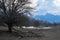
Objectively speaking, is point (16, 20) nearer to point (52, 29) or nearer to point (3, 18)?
point (3, 18)

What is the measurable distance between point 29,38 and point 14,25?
424 centimetres

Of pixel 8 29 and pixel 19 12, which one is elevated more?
pixel 19 12

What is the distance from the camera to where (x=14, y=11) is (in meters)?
27.3

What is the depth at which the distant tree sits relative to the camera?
26.8 meters

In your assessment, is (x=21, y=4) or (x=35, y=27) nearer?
(x=21, y=4)

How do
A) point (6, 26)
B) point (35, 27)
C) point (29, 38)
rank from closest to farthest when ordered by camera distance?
point (29, 38) < point (6, 26) < point (35, 27)

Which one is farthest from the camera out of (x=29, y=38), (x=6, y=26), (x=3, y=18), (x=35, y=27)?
(x=35, y=27)

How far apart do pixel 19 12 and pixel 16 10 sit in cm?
50

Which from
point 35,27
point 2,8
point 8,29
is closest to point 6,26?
point 8,29

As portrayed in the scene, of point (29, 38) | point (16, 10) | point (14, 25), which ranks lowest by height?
point (29, 38)

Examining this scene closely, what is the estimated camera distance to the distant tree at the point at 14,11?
1053 inches

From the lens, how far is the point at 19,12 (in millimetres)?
27516

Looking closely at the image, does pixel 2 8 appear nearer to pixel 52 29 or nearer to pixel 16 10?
pixel 16 10

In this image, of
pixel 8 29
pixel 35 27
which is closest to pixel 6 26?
pixel 8 29
